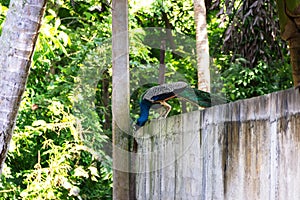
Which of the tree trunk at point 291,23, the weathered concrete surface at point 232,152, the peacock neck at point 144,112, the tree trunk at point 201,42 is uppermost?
the tree trunk at point 201,42

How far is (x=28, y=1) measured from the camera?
2.35 metres

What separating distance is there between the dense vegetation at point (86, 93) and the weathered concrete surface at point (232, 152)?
1851 mm

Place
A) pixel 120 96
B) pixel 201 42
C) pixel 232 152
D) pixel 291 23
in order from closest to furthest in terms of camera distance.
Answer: pixel 291 23 < pixel 232 152 < pixel 120 96 < pixel 201 42

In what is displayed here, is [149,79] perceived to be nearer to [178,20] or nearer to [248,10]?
[248,10]

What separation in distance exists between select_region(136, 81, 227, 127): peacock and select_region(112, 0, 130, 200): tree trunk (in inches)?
6.8

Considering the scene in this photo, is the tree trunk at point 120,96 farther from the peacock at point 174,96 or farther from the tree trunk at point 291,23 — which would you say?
the tree trunk at point 291,23

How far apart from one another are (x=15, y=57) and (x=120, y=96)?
265 cm

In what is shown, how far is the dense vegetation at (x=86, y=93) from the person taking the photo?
5910 millimetres

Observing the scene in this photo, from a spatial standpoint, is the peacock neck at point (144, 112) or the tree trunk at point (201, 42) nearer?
the peacock neck at point (144, 112)

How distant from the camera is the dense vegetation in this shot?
19.4 ft

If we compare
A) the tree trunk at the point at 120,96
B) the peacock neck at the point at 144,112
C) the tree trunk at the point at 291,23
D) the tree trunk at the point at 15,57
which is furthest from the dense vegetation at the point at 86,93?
the tree trunk at the point at 291,23

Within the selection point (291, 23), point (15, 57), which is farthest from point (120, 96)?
point (291, 23)

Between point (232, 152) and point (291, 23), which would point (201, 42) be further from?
point (291, 23)

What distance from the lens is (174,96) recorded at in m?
4.48
